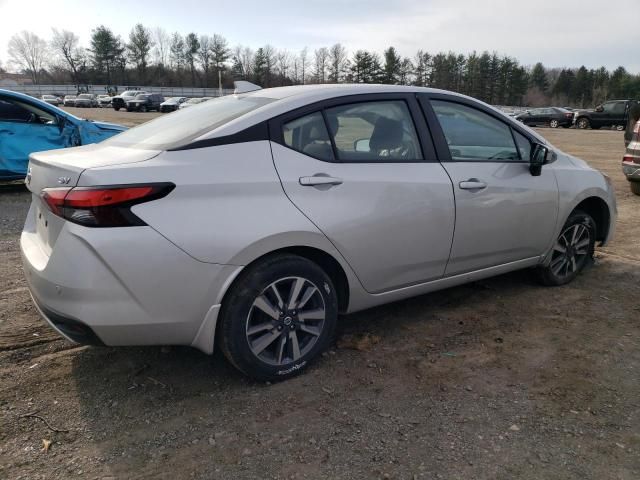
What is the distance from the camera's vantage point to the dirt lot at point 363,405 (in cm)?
222

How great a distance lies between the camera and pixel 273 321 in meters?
2.72

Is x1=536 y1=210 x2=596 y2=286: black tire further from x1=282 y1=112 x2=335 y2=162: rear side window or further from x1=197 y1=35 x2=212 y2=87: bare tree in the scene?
x1=197 y1=35 x2=212 y2=87: bare tree

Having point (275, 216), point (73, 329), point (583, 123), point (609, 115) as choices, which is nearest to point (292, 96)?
point (275, 216)

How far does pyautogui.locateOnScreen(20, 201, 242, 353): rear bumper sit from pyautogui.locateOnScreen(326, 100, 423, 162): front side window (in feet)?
3.38

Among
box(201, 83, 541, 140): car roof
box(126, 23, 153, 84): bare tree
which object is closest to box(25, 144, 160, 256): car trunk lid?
box(201, 83, 541, 140): car roof

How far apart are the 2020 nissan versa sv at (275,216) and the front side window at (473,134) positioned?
11 mm

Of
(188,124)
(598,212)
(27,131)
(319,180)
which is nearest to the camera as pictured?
(319,180)

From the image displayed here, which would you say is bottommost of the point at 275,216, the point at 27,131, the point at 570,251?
the point at 570,251

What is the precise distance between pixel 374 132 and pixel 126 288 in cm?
175

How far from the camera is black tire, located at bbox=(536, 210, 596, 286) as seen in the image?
421 centimetres

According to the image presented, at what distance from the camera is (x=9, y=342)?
127 inches

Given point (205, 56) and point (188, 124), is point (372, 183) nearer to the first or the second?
point (188, 124)

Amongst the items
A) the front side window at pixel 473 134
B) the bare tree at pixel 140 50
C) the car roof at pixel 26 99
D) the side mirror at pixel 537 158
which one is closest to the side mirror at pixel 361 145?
the front side window at pixel 473 134

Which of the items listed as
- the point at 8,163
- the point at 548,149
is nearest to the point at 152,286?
the point at 548,149
